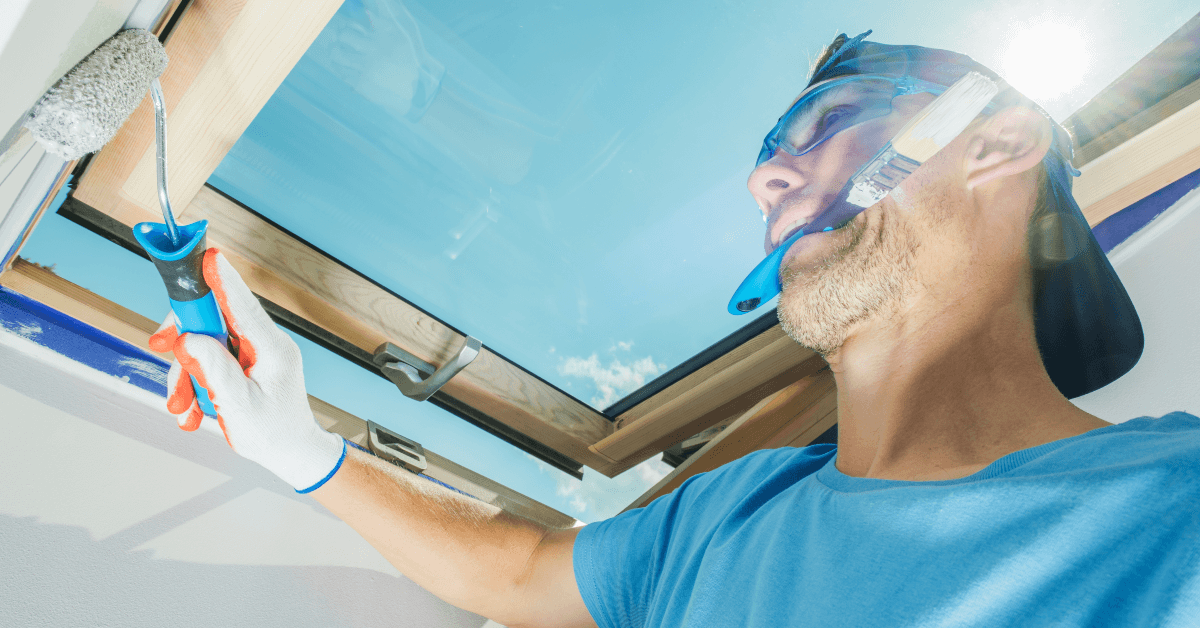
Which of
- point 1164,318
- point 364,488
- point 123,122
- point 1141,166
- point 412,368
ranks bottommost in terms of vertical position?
point 364,488

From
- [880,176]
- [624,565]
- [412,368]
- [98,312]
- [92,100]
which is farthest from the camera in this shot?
[412,368]

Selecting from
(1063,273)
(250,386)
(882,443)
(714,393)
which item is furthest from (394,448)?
(1063,273)

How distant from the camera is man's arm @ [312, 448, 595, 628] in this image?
3.54ft

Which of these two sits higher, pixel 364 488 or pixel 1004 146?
pixel 1004 146

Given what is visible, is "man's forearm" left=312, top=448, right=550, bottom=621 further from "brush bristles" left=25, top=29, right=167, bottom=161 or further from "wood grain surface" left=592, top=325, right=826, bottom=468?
"brush bristles" left=25, top=29, right=167, bottom=161

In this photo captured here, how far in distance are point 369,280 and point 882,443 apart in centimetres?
111

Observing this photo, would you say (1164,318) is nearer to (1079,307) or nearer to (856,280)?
(1079,307)

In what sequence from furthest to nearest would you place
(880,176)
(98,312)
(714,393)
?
(714,393)
(98,312)
(880,176)

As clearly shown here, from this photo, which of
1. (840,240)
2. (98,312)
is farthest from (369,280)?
(840,240)

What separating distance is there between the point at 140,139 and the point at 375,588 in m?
0.99

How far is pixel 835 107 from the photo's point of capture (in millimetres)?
1071

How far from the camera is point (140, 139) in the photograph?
0.95 meters

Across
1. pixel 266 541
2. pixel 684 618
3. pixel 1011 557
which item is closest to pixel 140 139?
pixel 266 541

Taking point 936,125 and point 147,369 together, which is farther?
point 147,369
